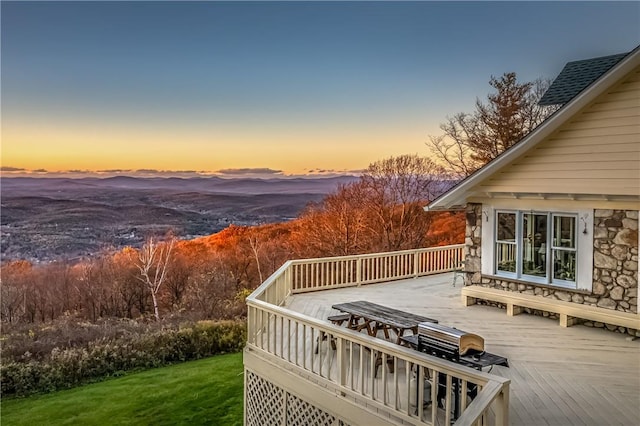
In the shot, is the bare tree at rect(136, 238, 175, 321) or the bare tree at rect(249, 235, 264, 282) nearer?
the bare tree at rect(136, 238, 175, 321)

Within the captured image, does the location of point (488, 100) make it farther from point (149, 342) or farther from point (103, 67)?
point (149, 342)

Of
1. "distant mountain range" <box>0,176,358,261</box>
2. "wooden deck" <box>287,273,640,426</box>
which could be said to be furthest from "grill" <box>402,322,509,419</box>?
"distant mountain range" <box>0,176,358,261</box>

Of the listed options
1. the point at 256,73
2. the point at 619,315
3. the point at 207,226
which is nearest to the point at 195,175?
the point at 207,226

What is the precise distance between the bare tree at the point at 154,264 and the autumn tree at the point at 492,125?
12.1 m

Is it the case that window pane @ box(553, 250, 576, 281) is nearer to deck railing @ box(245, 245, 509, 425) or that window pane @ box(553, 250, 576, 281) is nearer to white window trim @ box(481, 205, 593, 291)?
white window trim @ box(481, 205, 593, 291)

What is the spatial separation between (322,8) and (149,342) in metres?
13.6

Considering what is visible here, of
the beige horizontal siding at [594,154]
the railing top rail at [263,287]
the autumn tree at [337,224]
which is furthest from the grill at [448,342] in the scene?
the autumn tree at [337,224]

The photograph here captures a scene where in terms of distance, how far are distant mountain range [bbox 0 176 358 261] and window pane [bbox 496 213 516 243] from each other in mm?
10907

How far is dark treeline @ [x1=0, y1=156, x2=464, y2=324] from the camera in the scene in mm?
14984

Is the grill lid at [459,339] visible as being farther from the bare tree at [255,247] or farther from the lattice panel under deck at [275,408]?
the bare tree at [255,247]

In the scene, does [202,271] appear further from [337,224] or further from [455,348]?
[455,348]

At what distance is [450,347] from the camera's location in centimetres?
499

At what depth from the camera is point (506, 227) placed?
9.51 metres

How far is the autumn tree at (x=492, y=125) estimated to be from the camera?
64.8 ft
